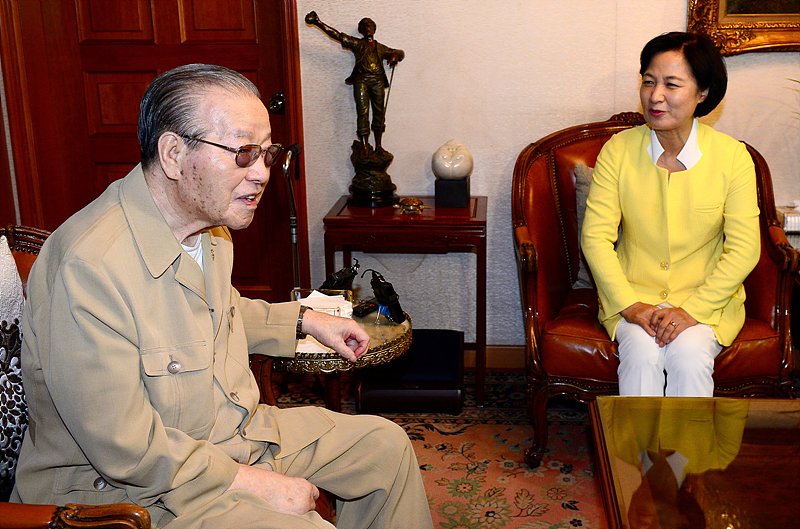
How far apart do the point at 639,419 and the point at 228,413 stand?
107 cm

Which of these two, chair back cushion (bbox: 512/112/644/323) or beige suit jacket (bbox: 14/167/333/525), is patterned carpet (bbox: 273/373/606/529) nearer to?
chair back cushion (bbox: 512/112/644/323)

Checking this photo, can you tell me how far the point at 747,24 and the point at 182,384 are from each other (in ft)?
9.50

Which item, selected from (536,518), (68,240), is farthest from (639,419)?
(68,240)

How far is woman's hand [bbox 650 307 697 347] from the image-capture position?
243 centimetres

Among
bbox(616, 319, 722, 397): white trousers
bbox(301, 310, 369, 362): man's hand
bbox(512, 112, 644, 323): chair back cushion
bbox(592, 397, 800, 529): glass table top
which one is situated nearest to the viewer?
bbox(592, 397, 800, 529): glass table top

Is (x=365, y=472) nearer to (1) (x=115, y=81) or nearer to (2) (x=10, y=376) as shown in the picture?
(2) (x=10, y=376)

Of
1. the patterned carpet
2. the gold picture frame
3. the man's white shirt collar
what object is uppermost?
the gold picture frame

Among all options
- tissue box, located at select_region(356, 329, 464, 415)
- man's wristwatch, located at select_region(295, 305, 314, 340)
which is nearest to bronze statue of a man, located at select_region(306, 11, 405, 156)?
tissue box, located at select_region(356, 329, 464, 415)

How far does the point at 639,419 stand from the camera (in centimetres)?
191

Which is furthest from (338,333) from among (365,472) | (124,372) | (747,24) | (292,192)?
(747,24)

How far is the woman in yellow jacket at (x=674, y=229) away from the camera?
2.43m

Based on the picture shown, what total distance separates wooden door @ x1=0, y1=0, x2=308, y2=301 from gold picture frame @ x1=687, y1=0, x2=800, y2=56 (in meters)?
1.84

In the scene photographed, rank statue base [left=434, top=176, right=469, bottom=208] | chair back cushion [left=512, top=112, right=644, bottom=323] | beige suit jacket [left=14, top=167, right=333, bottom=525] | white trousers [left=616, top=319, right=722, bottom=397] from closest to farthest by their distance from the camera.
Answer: beige suit jacket [left=14, top=167, right=333, bottom=525] < white trousers [left=616, top=319, right=722, bottom=397] < chair back cushion [left=512, top=112, right=644, bottom=323] < statue base [left=434, top=176, right=469, bottom=208]

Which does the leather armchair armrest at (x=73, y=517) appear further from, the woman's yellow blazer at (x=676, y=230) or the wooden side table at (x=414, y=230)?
the wooden side table at (x=414, y=230)
